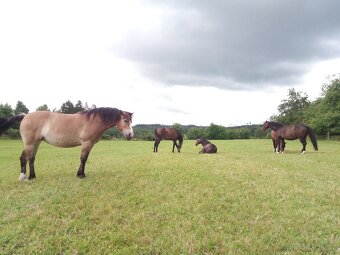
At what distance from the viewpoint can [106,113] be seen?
8898mm

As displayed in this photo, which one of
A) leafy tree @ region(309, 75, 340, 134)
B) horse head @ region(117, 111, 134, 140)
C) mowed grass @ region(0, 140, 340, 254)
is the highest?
leafy tree @ region(309, 75, 340, 134)

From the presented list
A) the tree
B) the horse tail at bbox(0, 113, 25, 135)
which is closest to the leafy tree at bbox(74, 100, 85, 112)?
the tree

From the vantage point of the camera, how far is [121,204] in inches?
230

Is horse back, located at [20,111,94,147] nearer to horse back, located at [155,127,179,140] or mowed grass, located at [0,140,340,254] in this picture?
mowed grass, located at [0,140,340,254]

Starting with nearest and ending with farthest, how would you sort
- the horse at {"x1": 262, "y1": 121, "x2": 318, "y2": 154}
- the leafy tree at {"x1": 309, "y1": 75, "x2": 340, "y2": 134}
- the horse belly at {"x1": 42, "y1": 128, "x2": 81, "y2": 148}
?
the horse belly at {"x1": 42, "y1": 128, "x2": 81, "y2": 148} < the horse at {"x1": 262, "y1": 121, "x2": 318, "y2": 154} < the leafy tree at {"x1": 309, "y1": 75, "x2": 340, "y2": 134}

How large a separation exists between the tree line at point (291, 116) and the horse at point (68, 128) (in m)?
20.4

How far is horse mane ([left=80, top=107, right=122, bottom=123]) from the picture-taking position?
886cm

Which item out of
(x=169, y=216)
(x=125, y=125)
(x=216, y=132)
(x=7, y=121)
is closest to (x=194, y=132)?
(x=216, y=132)

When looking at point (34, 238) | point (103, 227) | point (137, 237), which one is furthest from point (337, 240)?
point (34, 238)

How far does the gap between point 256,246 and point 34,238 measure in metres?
3.49

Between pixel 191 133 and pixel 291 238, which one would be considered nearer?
pixel 291 238

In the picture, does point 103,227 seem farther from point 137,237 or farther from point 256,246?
point 256,246

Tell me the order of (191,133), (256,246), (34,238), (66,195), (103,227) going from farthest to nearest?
(191,133), (66,195), (103,227), (34,238), (256,246)

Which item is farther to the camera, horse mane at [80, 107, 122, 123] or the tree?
the tree
